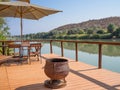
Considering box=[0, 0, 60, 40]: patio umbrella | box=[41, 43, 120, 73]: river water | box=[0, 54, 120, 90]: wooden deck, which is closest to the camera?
box=[0, 54, 120, 90]: wooden deck

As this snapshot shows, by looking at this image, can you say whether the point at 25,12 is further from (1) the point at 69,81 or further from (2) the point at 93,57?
(2) the point at 93,57

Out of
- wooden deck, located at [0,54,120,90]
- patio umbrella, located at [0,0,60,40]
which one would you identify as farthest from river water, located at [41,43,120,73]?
wooden deck, located at [0,54,120,90]

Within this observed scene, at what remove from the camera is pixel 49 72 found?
3539 mm

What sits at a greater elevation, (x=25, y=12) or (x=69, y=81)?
(x=25, y=12)

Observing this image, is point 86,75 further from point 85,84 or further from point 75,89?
point 75,89

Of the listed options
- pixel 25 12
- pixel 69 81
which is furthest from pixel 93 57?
pixel 69 81

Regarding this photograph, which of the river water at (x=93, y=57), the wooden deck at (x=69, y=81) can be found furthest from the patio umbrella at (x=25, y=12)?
the wooden deck at (x=69, y=81)

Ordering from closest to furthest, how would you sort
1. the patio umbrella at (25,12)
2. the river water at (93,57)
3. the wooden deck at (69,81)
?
the wooden deck at (69,81)
the patio umbrella at (25,12)
the river water at (93,57)

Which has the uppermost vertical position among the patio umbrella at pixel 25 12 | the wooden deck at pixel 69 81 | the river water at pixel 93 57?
the patio umbrella at pixel 25 12

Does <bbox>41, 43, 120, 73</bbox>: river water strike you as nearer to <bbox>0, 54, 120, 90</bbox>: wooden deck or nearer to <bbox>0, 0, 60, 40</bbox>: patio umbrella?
<bbox>0, 0, 60, 40</bbox>: patio umbrella

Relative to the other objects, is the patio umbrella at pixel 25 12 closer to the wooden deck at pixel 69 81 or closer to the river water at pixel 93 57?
the river water at pixel 93 57

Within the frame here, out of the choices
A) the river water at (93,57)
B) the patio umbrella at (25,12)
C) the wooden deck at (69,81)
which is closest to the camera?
the wooden deck at (69,81)

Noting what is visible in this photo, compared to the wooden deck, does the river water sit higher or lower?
lower

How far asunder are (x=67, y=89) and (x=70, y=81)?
1.82 feet
